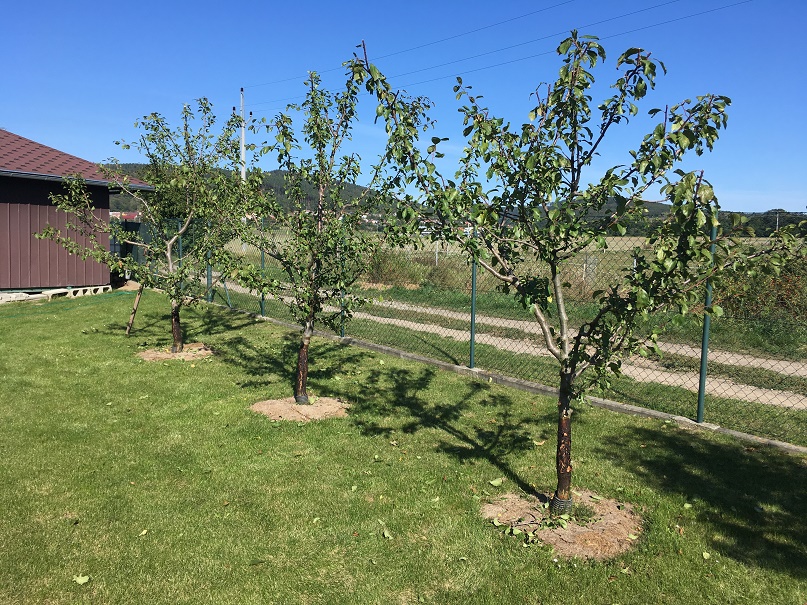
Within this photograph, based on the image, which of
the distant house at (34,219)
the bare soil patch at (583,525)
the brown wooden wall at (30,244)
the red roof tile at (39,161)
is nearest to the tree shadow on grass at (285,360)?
the bare soil patch at (583,525)

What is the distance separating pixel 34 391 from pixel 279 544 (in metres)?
4.82

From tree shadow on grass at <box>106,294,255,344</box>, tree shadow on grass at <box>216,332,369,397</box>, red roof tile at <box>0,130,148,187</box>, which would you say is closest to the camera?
tree shadow on grass at <box>216,332,369,397</box>

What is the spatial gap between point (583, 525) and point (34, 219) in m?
15.2

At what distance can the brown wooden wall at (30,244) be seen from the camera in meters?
14.0

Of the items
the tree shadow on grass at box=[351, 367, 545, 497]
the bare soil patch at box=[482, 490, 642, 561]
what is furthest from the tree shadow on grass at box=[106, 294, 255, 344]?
the bare soil patch at box=[482, 490, 642, 561]

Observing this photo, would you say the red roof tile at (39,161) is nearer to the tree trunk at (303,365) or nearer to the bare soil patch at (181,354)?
the bare soil patch at (181,354)

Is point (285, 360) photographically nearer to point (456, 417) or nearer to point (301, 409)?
point (301, 409)

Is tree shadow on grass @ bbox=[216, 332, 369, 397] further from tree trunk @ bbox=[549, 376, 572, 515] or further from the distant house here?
the distant house

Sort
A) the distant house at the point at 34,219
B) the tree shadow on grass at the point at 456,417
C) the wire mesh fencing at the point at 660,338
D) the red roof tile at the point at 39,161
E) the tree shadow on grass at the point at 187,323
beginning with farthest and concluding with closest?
the distant house at the point at 34,219
the red roof tile at the point at 39,161
the tree shadow on grass at the point at 187,323
the wire mesh fencing at the point at 660,338
the tree shadow on grass at the point at 456,417

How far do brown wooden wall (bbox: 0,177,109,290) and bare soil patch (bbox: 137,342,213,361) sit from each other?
300 inches

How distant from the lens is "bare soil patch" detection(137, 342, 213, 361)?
341 inches

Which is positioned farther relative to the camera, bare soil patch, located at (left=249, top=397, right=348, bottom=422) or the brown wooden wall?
the brown wooden wall

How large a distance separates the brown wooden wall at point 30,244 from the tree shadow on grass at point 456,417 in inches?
445

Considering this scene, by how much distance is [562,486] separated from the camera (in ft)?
12.9
